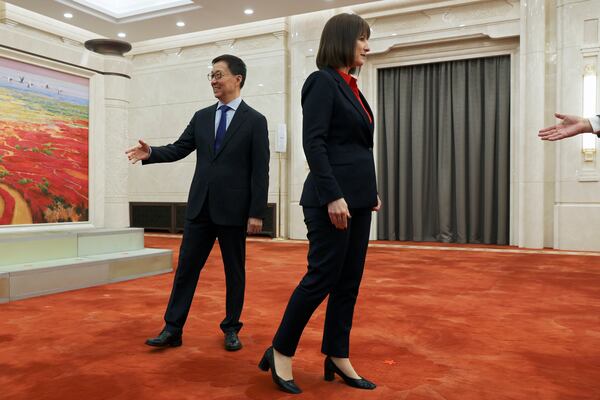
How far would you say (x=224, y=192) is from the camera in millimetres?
2273

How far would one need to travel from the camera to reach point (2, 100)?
3758 mm

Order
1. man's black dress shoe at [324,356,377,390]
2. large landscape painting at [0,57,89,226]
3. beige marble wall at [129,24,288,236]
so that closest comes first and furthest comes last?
1. man's black dress shoe at [324,356,377,390]
2. large landscape painting at [0,57,89,226]
3. beige marble wall at [129,24,288,236]

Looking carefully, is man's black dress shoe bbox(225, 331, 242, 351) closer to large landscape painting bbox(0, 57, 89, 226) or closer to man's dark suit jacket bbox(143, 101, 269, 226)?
man's dark suit jacket bbox(143, 101, 269, 226)

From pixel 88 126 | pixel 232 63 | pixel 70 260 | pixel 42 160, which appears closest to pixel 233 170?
pixel 232 63

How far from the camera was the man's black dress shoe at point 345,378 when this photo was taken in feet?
6.02

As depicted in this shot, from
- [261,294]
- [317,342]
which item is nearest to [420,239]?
[261,294]

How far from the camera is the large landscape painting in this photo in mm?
3820

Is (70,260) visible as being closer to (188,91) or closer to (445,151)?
(445,151)

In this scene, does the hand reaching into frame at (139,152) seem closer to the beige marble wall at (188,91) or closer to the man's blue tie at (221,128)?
the man's blue tie at (221,128)

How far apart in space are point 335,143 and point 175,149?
997 millimetres

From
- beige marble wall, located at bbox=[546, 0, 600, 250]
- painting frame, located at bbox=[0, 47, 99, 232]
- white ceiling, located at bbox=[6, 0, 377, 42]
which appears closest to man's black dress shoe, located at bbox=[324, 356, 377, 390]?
painting frame, located at bbox=[0, 47, 99, 232]

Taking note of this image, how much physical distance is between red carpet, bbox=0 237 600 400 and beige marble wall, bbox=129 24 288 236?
4.41 metres

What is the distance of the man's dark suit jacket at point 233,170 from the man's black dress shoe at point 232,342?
504 millimetres

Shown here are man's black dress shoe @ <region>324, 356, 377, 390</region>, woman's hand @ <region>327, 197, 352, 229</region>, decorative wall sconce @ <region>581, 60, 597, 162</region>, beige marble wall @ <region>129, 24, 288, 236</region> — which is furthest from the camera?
beige marble wall @ <region>129, 24, 288, 236</region>
